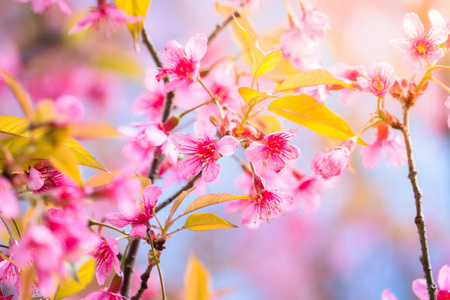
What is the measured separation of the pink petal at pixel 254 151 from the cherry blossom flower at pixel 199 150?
31 millimetres

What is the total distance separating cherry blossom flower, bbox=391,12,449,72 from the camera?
54 centimetres

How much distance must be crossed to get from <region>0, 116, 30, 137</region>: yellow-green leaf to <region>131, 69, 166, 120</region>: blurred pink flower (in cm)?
24

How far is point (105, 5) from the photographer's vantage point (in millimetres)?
560

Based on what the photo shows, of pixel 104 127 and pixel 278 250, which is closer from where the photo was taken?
pixel 104 127

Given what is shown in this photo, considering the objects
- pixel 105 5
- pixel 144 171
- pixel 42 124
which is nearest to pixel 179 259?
pixel 144 171

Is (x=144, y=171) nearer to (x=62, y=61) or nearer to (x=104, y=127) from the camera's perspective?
(x=104, y=127)

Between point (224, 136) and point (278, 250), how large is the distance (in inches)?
58.4

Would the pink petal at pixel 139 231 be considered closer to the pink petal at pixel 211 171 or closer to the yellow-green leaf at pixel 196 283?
the pink petal at pixel 211 171

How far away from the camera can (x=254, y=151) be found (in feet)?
1.62

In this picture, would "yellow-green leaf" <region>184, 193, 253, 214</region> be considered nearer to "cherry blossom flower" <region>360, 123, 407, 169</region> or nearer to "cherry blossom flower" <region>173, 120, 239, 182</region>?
"cherry blossom flower" <region>173, 120, 239, 182</region>

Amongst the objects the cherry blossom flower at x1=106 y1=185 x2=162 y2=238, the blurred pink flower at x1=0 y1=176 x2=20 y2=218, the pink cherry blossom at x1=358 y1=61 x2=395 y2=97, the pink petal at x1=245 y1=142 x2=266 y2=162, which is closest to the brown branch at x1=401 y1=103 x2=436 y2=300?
the pink cherry blossom at x1=358 y1=61 x2=395 y2=97

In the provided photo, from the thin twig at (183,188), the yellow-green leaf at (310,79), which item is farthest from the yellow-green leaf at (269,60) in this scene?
the thin twig at (183,188)

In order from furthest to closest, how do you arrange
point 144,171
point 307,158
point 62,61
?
1. point 307,158
2. point 62,61
3. point 144,171

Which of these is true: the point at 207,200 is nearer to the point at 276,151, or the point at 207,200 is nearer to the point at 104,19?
the point at 276,151
